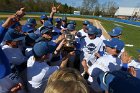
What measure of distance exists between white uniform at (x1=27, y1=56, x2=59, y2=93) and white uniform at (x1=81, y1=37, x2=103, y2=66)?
3528 mm

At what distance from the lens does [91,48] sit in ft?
29.1

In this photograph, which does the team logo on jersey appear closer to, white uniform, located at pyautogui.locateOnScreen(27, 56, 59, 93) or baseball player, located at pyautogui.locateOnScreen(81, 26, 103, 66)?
baseball player, located at pyautogui.locateOnScreen(81, 26, 103, 66)

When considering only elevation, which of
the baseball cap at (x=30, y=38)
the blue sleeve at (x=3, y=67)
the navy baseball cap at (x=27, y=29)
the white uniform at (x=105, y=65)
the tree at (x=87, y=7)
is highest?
the blue sleeve at (x=3, y=67)

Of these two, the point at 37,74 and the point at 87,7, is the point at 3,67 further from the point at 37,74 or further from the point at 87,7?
the point at 87,7

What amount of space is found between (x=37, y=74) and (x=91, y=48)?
12.6 ft

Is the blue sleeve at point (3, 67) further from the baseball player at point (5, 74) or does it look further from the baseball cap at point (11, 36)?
the baseball cap at point (11, 36)

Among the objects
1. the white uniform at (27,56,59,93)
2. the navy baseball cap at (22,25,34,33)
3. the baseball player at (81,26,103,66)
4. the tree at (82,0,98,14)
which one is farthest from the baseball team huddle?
the tree at (82,0,98,14)

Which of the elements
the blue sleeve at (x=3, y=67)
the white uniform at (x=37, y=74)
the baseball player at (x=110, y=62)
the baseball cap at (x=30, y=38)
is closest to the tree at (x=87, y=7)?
the baseball cap at (x=30, y=38)

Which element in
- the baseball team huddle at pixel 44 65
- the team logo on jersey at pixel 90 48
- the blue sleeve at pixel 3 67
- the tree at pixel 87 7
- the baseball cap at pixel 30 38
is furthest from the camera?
the tree at pixel 87 7

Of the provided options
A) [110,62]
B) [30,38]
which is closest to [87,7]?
[30,38]

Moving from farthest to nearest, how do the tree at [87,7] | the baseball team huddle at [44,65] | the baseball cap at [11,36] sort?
the tree at [87,7] < the baseball cap at [11,36] < the baseball team huddle at [44,65]

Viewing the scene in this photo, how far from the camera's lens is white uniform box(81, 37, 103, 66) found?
8.79 metres

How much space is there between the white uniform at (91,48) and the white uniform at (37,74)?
3.53 m

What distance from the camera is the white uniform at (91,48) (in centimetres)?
879
